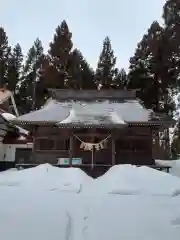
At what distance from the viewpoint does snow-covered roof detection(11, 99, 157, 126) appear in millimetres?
15926

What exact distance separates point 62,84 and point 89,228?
27671 mm

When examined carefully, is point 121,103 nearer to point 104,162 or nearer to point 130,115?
point 130,115

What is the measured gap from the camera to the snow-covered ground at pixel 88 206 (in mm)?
5199

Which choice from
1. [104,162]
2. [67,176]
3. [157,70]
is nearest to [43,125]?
[104,162]

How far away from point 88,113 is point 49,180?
771 cm

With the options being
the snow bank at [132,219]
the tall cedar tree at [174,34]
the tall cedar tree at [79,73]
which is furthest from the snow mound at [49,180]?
the tall cedar tree at [79,73]

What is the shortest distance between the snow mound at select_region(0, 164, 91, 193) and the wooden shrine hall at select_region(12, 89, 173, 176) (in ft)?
13.1

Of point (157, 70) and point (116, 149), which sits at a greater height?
point (157, 70)

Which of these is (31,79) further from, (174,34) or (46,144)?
(46,144)

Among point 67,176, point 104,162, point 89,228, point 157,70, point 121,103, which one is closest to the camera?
point 89,228

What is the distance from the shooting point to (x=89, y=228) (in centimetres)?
536

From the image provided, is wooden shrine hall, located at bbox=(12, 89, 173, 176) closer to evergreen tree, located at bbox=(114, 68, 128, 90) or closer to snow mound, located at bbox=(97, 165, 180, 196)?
snow mound, located at bbox=(97, 165, 180, 196)

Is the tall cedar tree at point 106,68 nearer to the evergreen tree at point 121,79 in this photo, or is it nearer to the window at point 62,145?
the evergreen tree at point 121,79

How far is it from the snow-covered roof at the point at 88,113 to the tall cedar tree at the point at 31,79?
1448cm
